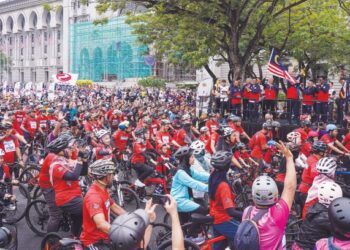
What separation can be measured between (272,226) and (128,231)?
1.56 m

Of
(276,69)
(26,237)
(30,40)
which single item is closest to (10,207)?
(26,237)

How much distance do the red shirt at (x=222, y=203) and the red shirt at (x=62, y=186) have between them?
1.98 meters

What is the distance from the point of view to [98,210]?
479 centimetres

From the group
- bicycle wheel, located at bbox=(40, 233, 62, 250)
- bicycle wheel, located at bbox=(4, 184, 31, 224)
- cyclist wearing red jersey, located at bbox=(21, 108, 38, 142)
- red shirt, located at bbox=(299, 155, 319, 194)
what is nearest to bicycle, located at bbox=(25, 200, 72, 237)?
bicycle wheel, located at bbox=(4, 184, 31, 224)

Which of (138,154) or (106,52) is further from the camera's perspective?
(106,52)

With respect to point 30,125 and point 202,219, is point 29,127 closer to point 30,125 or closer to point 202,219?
point 30,125

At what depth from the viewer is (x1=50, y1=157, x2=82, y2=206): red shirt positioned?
20.9ft

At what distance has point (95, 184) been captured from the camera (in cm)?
512

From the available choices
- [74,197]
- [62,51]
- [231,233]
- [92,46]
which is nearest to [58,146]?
[74,197]

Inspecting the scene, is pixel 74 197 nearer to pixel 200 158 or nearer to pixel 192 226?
pixel 192 226

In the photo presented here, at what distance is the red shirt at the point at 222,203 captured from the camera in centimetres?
549

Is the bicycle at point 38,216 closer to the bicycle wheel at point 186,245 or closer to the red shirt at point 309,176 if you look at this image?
the bicycle wheel at point 186,245

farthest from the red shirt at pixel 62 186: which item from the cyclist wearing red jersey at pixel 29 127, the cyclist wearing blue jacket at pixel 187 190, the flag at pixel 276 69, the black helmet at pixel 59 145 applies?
the flag at pixel 276 69

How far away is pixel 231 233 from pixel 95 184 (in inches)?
69.0
